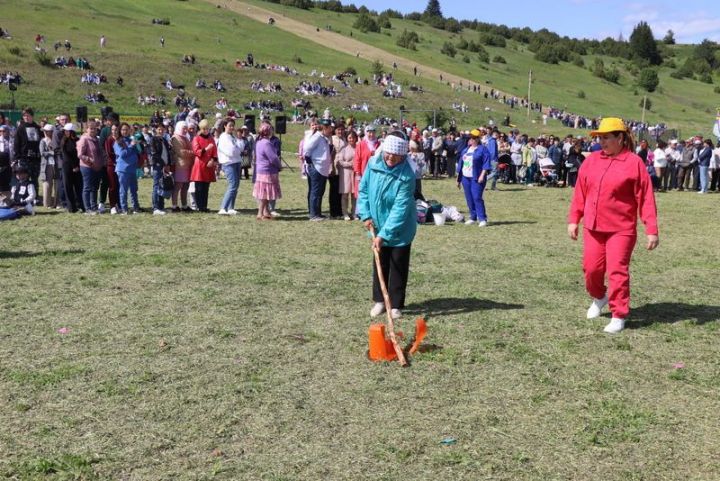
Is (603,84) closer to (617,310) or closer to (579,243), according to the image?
(579,243)

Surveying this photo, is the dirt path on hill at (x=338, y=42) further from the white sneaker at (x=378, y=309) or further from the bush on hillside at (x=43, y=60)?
the white sneaker at (x=378, y=309)

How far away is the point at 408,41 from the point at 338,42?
10794 mm

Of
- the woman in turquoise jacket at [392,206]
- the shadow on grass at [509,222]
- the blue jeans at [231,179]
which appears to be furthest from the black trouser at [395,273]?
the blue jeans at [231,179]

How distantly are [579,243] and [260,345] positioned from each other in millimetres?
7835

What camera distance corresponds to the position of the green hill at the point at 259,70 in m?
55.5

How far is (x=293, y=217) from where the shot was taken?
15859 mm

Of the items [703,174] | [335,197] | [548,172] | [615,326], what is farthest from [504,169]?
[615,326]

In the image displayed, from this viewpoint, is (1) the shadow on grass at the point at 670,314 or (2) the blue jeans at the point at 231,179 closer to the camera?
(1) the shadow on grass at the point at 670,314

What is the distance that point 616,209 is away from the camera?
7.34 m

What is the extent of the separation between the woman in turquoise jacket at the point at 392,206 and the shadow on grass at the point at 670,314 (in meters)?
2.29

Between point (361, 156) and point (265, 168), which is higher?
point (361, 156)

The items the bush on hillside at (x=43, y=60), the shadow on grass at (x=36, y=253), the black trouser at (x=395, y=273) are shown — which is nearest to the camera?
the black trouser at (x=395, y=273)

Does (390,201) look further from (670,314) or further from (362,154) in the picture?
(362,154)

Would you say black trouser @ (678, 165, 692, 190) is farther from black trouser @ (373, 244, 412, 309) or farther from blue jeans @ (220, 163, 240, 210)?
black trouser @ (373, 244, 412, 309)
